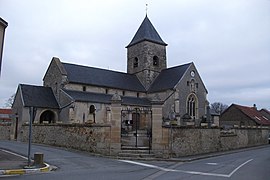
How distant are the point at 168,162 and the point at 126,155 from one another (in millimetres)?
2384

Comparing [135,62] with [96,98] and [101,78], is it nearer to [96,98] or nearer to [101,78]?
[101,78]

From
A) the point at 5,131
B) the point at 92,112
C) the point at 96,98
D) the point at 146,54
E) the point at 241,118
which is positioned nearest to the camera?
the point at 92,112

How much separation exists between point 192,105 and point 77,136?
71.4ft

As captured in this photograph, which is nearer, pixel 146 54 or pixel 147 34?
pixel 146 54

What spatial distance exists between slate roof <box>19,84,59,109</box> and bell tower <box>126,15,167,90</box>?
534 inches

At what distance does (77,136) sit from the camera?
58.0ft

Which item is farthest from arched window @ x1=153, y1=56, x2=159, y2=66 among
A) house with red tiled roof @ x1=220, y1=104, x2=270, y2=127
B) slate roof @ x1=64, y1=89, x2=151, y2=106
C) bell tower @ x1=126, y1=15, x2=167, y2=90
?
house with red tiled roof @ x1=220, y1=104, x2=270, y2=127

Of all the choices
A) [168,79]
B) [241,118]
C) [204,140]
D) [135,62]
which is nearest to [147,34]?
[135,62]

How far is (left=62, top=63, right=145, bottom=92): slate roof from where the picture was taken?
3289 cm

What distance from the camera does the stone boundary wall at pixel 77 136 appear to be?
1591 cm

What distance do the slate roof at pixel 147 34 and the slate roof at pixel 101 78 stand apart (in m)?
6.25

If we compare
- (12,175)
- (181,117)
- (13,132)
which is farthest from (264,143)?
(12,175)

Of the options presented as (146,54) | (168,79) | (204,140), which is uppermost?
(146,54)

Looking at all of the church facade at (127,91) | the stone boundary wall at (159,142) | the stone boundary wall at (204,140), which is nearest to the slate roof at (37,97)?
the church facade at (127,91)
